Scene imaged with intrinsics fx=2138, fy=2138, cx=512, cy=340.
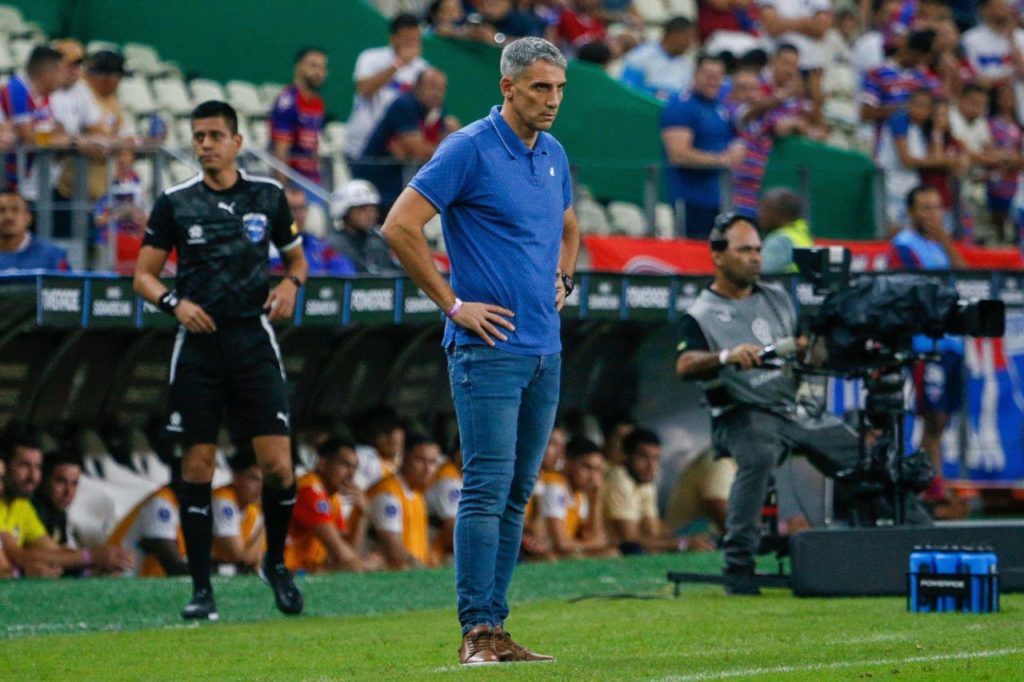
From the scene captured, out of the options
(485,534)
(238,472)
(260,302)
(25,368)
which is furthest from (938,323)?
(25,368)

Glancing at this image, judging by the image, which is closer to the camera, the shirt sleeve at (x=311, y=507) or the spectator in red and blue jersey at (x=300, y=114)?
the shirt sleeve at (x=311, y=507)

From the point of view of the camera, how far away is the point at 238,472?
12961 mm

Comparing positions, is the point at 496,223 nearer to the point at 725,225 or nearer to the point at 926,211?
the point at 725,225

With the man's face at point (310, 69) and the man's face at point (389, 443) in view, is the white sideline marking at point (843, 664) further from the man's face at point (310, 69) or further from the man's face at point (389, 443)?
the man's face at point (310, 69)

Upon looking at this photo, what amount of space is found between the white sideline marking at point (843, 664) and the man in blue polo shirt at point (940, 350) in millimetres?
7477

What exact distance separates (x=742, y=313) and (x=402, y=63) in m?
5.57

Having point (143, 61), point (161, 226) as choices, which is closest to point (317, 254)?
point (161, 226)

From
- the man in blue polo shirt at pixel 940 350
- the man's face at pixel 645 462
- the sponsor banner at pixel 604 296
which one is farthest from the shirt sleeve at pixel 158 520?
the man in blue polo shirt at pixel 940 350

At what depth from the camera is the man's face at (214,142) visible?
31.7 feet

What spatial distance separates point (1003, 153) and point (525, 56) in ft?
39.8

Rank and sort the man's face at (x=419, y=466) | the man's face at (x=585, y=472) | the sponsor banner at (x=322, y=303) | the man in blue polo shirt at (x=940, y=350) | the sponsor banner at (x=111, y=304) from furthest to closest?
the man in blue polo shirt at (x=940, y=350) < the man's face at (x=585, y=472) < the man's face at (x=419, y=466) < the sponsor banner at (x=322, y=303) < the sponsor banner at (x=111, y=304)

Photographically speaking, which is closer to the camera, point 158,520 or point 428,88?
point 158,520

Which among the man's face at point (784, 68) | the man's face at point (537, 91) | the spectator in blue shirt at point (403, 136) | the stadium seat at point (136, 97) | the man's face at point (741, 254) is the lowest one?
the man's face at point (741, 254)

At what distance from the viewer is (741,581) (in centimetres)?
1084
